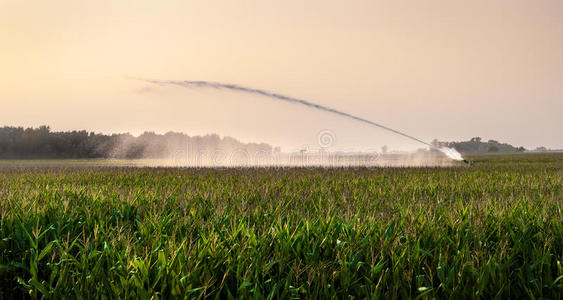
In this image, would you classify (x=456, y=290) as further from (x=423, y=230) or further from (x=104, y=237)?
(x=104, y=237)

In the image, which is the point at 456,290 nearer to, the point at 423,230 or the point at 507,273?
the point at 507,273

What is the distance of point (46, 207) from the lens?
6945mm

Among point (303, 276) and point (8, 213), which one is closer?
point (303, 276)

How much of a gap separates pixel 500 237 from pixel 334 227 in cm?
228

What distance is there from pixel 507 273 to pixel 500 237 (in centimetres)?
129

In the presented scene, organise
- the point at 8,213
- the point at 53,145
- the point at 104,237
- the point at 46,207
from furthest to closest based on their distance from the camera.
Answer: the point at 53,145, the point at 46,207, the point at 8,213, the point at 104,237

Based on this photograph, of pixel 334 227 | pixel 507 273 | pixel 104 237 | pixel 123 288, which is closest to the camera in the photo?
pixel 123 288

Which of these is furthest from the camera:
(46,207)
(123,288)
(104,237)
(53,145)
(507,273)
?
(53,145)

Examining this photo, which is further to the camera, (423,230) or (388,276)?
(423,230)

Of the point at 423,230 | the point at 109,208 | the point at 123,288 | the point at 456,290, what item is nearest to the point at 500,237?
the point at 423,230

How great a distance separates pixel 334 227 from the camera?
535 centimetres

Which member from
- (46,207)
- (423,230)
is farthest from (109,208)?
(423,230)

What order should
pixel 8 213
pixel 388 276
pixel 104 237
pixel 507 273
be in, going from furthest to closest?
1. pixel 8 213
2. pixel 104 237
3. pixel 507 273
4. pixel 388 276

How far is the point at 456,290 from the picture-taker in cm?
365
